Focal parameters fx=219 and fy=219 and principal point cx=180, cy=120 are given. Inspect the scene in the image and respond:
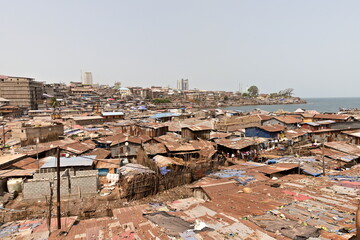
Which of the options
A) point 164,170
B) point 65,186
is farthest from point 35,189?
point 164,170

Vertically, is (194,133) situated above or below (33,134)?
below

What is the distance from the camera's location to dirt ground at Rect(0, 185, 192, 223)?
11.8 meters

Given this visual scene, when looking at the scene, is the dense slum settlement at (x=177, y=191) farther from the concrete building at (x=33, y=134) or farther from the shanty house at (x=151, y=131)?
the shanty house at (x=151, y=131)

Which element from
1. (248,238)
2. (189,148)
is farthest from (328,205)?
(189,148)

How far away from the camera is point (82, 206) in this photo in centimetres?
1273

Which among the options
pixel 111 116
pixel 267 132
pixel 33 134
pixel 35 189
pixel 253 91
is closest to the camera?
pixel 35 189

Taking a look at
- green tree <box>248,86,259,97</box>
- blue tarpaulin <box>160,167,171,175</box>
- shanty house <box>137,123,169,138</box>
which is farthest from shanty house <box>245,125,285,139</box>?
green tree <box>248,86,259,97</box>

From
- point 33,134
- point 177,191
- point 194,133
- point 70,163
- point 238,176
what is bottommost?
point 177,191

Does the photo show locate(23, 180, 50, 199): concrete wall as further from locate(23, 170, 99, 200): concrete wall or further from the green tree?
the green tree

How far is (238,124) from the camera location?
4009 centimetres

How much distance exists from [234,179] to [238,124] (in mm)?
27559

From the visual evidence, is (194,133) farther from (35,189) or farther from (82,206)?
(35,189)

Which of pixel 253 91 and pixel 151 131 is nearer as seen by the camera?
pixel 151 131

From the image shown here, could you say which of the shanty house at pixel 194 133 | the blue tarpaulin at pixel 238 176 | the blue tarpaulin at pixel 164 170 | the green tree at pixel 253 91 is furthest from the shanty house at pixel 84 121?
the green tree at pixel 253 91
